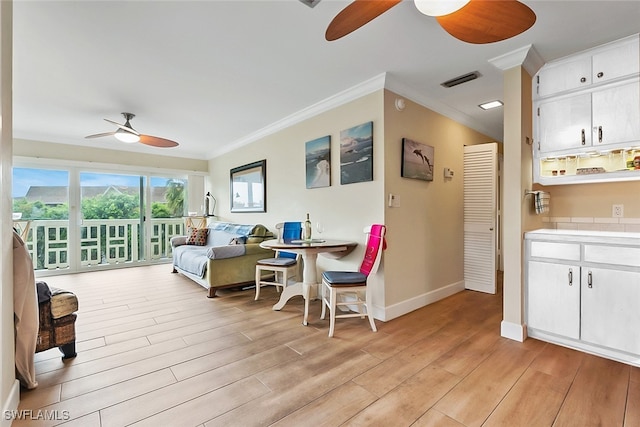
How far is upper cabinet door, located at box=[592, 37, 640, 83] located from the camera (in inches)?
84.3

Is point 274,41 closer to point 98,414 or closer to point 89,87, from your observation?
point 89,87

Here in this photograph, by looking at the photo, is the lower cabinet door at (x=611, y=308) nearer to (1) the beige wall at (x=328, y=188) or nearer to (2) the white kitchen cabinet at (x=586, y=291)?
(2) the white kitchen cabinet at (x=586, y=291)

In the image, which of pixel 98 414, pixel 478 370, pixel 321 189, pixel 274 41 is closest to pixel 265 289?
pixel 321 189

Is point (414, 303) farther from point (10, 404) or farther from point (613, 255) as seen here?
point (10, 404)

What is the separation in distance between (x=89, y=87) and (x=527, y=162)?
4.45m

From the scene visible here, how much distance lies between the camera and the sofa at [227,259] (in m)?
3.63

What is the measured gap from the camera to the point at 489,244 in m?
3.74

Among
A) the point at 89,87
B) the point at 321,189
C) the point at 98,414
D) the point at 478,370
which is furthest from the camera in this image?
the point at 321,189

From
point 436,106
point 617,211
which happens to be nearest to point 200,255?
point 436,106

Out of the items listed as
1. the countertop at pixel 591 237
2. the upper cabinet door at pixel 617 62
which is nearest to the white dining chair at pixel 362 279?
the countertop at pixel 591 237

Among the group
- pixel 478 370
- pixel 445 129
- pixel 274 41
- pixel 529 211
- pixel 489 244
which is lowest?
pixel 478 370

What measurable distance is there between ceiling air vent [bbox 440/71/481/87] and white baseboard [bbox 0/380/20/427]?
400cm

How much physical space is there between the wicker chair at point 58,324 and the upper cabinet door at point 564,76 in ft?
14.1

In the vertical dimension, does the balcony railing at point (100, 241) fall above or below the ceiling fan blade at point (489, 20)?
below
